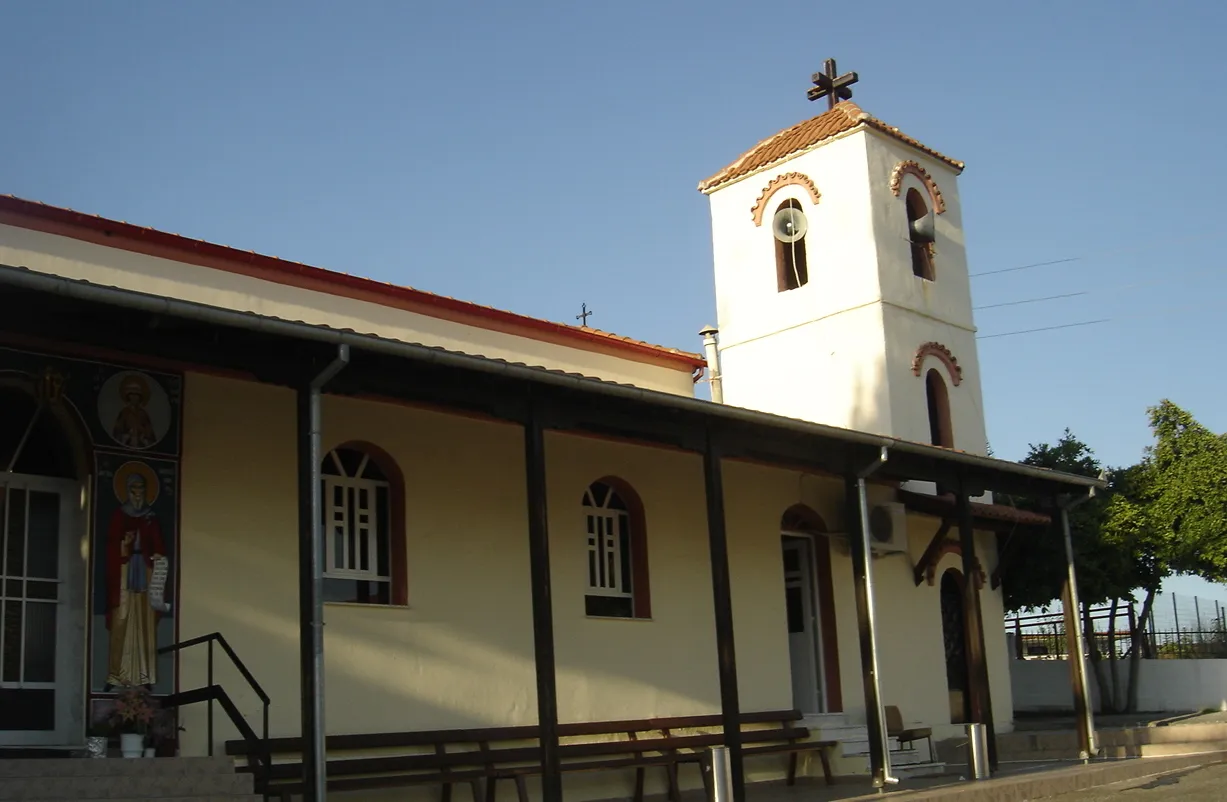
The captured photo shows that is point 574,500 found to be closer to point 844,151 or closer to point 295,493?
point 295,493

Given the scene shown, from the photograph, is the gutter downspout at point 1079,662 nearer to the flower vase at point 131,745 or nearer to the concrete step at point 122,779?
the concrete step at point 122,779

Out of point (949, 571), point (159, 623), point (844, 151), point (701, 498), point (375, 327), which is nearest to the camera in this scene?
point (159, 623)

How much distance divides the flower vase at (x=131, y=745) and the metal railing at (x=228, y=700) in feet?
1.36

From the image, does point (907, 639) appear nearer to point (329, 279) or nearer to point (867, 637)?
point (867, 637)

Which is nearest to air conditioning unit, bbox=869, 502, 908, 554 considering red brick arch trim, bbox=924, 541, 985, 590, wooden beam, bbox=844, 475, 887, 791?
red brick arch trim, bbox=924, 541, 985, 590

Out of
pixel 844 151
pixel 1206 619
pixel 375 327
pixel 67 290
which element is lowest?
pixel 1206 619

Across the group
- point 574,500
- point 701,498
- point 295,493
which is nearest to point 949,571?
point 701,498

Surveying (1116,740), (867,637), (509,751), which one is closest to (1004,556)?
(1116,740)

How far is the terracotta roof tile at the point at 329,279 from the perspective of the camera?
1116 cm

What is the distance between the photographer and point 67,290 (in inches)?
294

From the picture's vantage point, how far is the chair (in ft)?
50.9

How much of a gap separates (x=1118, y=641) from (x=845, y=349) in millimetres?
7219

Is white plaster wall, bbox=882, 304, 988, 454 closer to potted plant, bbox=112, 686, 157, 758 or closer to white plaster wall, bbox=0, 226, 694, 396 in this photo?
white plaster wall, bbox=0, 226, 694, 396

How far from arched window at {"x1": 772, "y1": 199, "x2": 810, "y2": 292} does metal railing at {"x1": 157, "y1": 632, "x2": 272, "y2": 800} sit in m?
12.0
